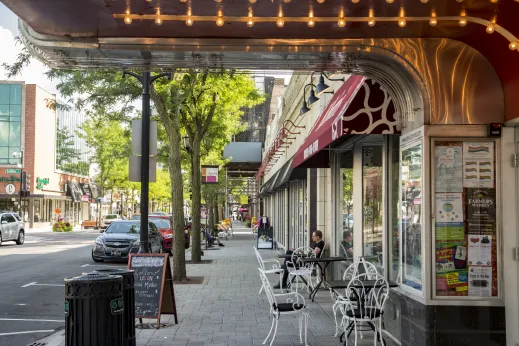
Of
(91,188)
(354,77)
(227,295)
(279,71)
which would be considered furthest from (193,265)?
(91,188)

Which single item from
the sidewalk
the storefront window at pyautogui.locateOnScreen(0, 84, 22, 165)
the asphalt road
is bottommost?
the asphalt road

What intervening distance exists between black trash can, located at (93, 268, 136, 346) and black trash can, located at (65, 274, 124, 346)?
46 centimetres

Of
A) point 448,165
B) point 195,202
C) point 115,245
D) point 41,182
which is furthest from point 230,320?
point 41,182

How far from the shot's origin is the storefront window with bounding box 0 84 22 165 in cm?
5869

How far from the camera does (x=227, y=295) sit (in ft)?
41.8

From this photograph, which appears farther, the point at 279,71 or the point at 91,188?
the point at 91,188

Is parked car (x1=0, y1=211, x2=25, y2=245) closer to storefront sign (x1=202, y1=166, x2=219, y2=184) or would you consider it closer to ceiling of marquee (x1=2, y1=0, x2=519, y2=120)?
storefront sign (x1=202, y1=166, x2=219, y2=184)

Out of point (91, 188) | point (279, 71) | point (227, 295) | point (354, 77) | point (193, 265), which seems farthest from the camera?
point (91, 188)

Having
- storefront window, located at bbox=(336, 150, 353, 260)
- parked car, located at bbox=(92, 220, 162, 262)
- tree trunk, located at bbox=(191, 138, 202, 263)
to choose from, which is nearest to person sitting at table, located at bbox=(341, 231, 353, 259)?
storefront window, located at bbox=(336, 150, 353, 260)

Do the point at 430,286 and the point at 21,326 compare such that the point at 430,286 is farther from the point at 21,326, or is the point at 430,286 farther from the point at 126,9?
the point at 21,326

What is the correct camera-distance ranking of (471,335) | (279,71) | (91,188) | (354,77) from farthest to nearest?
(91,188) < (354,77) < (279,71) < (471,335)

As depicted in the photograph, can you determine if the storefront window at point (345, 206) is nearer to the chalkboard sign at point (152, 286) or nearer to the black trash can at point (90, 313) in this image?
the chalkboard sign at point (152, 286)

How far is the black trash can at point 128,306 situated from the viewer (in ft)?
20.9

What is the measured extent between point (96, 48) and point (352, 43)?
2.72 metres
